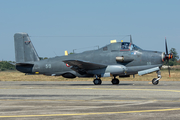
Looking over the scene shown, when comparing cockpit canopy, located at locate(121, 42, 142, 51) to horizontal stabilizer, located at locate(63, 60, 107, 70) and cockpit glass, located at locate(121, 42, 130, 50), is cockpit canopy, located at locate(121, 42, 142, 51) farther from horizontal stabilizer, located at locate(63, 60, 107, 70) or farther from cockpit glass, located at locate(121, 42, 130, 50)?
horizontal stabilizer, located at locate(63, 60, 107, 70)

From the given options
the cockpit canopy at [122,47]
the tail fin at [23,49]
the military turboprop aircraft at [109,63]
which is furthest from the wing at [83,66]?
the tail fin at [23,49]

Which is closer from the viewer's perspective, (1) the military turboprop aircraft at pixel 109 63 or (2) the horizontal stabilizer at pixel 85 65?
(1) the military turboprop aircraft at pixel 109 63

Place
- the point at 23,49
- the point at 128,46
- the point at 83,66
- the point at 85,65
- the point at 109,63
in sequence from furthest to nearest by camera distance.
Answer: the point at 23,49
the point at 109,63
the point at 83,66
the point at 85,65
the point at 128,46

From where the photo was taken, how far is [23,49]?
24547 millimetres

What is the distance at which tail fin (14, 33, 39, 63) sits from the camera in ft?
80.2

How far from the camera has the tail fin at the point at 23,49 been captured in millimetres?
24438

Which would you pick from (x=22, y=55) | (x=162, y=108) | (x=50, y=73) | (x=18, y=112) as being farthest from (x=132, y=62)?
(x=18, y=112)

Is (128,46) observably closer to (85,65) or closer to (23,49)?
(85,65)

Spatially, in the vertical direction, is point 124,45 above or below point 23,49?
below

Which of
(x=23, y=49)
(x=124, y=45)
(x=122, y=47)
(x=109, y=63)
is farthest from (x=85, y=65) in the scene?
(x=23, y=49)

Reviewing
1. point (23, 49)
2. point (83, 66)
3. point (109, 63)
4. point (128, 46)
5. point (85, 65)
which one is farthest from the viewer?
point (23, 49)

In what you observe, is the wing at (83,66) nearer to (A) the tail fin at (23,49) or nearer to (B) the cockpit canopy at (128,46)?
(B) the cockpit canopy at (128,46)

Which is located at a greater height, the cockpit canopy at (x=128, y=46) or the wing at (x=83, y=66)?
the cockpit canopy at (x=128, y=46)

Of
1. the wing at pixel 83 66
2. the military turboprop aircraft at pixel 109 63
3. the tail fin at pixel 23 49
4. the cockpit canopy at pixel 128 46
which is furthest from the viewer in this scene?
the tail fin at pixel 23 49
